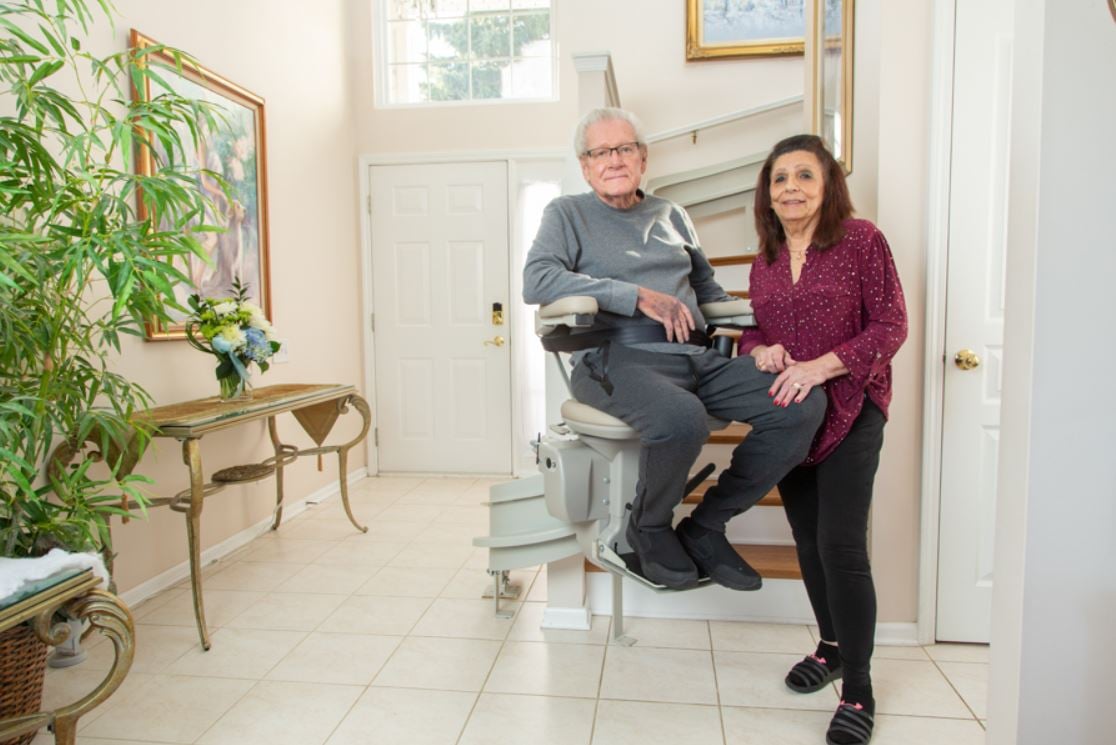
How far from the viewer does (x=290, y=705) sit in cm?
196

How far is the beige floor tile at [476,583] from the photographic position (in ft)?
9.06

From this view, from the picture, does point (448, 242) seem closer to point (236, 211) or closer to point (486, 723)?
point (236, 211)

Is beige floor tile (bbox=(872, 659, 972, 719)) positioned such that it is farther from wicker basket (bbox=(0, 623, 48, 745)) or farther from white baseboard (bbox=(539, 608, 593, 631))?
wicker basket (bbox=(0, 623, 48, 745))

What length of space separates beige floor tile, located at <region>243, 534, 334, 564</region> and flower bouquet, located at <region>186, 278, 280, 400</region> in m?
0.81

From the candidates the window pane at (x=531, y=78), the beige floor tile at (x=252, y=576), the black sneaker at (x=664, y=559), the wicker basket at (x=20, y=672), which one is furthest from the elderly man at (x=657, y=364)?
the window pane at (x=531, y=78)

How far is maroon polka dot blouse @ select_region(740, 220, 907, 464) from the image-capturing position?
165 centimetres

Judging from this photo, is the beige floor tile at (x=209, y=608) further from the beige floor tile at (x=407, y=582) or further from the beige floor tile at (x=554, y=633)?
the beige floor tile at (x=554, y=633)

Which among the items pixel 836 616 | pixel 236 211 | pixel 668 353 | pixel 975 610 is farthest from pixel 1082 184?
pixel 236 211

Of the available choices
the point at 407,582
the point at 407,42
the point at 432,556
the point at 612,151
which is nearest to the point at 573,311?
the point at 612,151

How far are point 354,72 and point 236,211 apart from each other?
1.80m

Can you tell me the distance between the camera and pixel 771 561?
8.00 ft

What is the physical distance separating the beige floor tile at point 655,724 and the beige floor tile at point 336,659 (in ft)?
2.42

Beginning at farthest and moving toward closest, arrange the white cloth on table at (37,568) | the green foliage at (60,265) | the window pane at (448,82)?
the window pane at (448,82) → the green foliage at (60,265) → the white cloth on table at (37,568)

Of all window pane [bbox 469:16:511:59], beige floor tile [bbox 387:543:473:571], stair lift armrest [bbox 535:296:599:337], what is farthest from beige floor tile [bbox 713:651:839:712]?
window pane [bbox 469:16:511:59]
